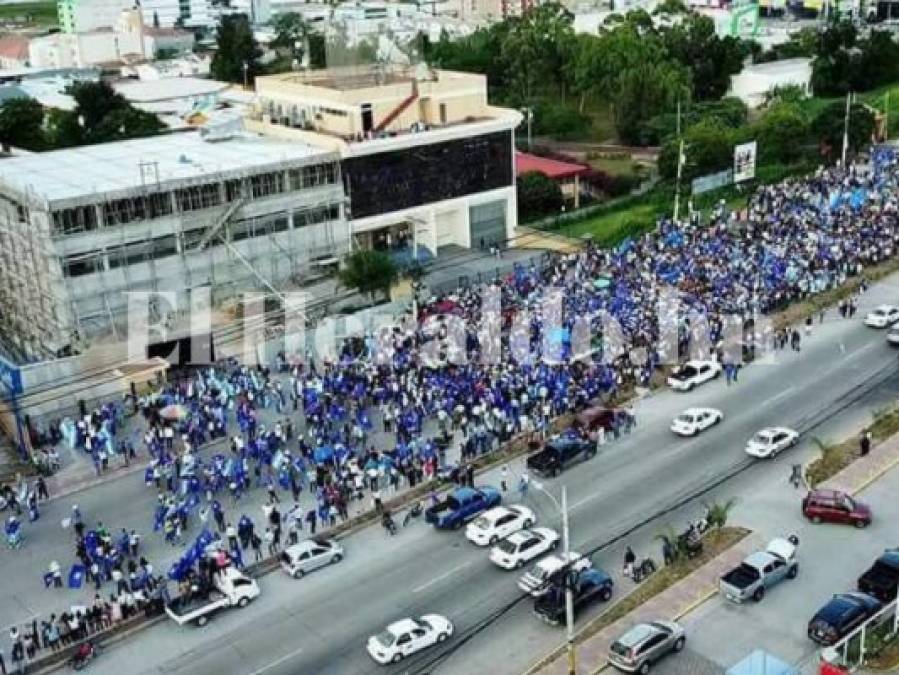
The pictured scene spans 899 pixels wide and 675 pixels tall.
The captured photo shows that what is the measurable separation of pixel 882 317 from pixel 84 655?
97.7 feet

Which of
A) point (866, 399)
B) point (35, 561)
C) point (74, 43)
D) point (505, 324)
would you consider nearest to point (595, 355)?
point (505, 324)

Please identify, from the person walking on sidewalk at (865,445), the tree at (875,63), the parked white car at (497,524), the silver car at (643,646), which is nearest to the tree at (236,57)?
the tree at (875,63)

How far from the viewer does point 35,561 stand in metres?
28.7

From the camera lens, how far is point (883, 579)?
24.2m

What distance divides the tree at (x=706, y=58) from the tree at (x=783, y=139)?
18915 mm

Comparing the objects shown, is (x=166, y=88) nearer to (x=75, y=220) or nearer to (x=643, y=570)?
(x=75, y=220)

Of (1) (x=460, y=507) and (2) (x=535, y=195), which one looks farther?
(2) (x=535, y=195)

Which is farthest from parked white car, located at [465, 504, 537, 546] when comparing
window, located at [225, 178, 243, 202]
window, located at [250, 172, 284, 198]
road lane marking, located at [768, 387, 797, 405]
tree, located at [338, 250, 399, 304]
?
window, located at [250, 172, 284, 198]

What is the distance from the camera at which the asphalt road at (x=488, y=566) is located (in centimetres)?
2397

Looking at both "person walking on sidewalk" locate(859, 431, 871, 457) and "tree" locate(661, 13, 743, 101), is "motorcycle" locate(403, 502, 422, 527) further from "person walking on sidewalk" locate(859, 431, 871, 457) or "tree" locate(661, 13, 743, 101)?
"tree" locate(661, 13, 743, 101)

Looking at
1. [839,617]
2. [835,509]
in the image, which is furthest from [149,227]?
[839,617]

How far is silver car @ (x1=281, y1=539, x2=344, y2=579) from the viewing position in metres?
27.1

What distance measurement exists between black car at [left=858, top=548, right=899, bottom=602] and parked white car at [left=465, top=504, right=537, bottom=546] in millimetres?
7924

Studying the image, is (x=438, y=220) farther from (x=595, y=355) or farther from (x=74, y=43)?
(x=74, y=43)
